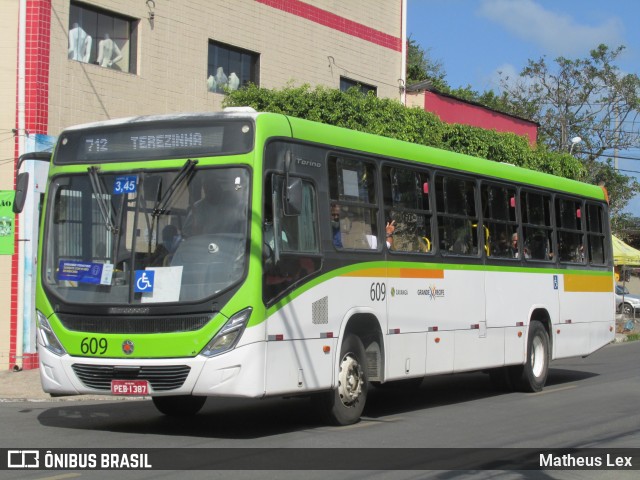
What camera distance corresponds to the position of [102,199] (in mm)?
10328

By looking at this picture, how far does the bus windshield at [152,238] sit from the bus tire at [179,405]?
2196 mm

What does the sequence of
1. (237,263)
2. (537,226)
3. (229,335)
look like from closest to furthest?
1. (229,335)
2. (237,263)
3. (537,226)

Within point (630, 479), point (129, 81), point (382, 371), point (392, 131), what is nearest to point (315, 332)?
point (382, 371)

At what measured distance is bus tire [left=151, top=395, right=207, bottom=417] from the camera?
464 inches

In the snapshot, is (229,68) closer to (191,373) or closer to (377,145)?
(377,145)

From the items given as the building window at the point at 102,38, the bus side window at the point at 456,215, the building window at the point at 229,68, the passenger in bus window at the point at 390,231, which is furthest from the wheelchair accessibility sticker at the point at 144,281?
the building window at the point at 229,68

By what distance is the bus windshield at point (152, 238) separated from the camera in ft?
31.9

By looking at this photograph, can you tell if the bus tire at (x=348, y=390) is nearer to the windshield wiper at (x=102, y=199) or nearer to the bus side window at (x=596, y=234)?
the windshield wiper at (x=102, y=199)

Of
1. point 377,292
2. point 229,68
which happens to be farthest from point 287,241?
point 229,68

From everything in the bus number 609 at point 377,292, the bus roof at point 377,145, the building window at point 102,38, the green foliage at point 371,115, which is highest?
the building window at point 102,38

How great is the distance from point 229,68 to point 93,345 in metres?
12.8

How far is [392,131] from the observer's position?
2217 cm

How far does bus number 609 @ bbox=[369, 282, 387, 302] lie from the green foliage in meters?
9.60

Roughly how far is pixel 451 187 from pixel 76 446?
6.46m
